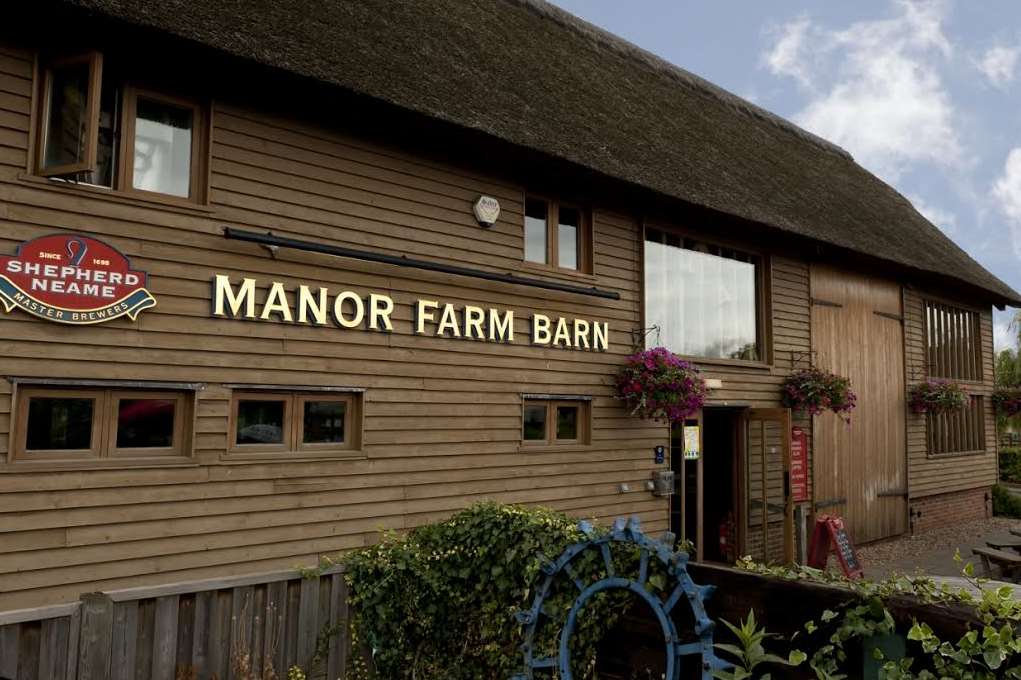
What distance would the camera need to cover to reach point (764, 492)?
37.0 feet

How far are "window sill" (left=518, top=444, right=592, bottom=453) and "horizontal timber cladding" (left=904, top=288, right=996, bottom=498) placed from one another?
9012mm

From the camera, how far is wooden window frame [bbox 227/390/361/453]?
21.2 ft

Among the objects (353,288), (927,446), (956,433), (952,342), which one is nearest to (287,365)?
(353,288)

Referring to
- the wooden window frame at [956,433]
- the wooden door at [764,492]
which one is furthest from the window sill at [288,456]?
the wooden window frame at [956,433]

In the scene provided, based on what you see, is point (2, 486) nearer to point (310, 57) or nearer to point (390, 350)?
point (390, 350)

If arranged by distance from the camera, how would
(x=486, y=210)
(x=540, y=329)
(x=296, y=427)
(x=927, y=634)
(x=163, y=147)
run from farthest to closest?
1. (x=540, y=329)
2. (x=486, y=210)
3. (x=296, y=427)
4. (x=163, y=147)
5. (x=927, y=634)

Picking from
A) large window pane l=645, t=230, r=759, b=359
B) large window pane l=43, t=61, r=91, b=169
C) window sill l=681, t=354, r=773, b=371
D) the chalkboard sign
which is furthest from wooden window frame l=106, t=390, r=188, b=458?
the chalkboard sign

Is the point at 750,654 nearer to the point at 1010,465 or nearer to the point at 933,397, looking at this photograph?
the point at 933,397

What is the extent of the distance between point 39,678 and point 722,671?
14.1 ft

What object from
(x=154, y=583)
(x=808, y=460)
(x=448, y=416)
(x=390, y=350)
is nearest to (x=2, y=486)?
(x=154, y=583)

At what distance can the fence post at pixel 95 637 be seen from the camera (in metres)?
5.06

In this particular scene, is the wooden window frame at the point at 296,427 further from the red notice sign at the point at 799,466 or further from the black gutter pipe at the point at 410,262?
the red notice sign at the point at 799,466

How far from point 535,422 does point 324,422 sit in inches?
105

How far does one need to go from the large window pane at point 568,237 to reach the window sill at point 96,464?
4971mm
